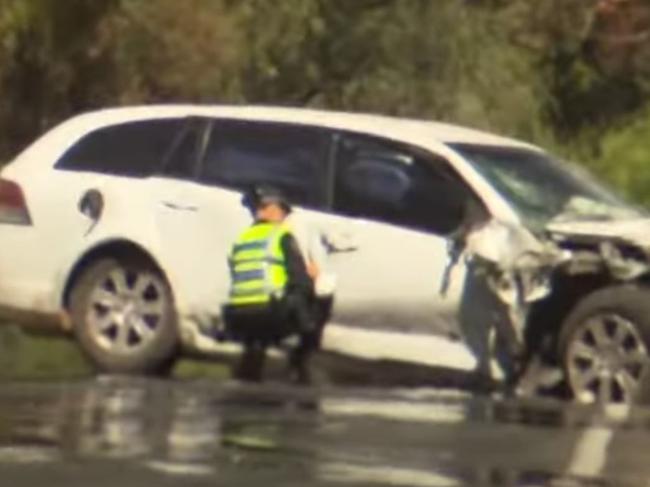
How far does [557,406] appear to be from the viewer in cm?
1250

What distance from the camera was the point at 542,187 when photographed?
47.7ft

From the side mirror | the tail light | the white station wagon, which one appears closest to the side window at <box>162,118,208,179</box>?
the white station wagon

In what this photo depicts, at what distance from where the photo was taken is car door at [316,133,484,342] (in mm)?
14117

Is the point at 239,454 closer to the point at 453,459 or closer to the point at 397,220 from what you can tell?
the point at 453,459

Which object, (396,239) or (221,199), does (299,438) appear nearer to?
(396,239)

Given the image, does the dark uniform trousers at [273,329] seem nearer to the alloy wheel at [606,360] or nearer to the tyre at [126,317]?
the tyre at [126,317]

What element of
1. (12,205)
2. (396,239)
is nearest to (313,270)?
(396,239)

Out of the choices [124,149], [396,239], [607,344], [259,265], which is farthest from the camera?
[124,149]

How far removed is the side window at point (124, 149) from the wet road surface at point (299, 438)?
223 cm

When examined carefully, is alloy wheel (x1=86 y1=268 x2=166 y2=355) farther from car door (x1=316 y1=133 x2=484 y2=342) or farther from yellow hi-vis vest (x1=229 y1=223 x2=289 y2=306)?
car door (x1=316 y1=133 x2=484 y2=342)

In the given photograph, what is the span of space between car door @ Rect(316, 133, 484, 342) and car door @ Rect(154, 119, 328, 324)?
0.91 ft

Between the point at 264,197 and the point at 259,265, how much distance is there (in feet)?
1.20

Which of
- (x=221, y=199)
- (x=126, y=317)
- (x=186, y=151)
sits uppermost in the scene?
(x=186, y=151)

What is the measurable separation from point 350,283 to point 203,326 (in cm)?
95
